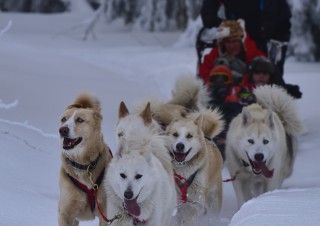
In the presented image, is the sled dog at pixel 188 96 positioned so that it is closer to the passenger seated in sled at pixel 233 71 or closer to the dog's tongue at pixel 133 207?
A: the passenger seated in sled at pixel 233 71

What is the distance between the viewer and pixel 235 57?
7672mm

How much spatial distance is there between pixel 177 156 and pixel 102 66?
10.0 meters

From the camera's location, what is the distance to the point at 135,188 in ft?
13.6

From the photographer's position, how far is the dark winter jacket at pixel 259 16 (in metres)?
8.04

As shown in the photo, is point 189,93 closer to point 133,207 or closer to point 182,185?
point 182,185

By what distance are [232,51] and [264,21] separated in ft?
1.69

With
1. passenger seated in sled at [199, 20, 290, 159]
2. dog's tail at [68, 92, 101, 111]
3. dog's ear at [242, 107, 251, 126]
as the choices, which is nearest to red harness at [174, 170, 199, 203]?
dog's tail at [68, 92, 101, 111]

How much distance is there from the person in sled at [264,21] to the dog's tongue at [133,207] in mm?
3788

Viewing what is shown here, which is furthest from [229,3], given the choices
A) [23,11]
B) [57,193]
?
[23,11]

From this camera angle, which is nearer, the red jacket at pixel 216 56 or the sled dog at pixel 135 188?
the sled dog at pixel 135 188

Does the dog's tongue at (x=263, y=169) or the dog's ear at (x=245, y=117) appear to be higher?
the dog's ear at (x=245, y=117)

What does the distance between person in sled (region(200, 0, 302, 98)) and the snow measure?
2.87 ft

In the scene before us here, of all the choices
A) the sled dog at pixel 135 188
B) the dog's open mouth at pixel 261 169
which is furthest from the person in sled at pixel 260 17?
the sled dog at pixel 135 188

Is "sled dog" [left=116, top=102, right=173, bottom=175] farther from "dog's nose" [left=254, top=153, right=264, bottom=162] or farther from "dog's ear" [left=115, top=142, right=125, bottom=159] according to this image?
"dog's nose" [left=254, top=153, right=264, bottom=162]
